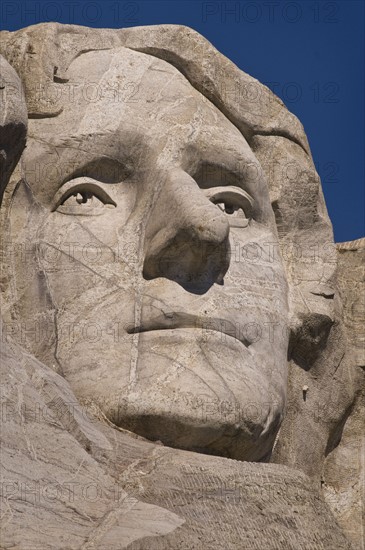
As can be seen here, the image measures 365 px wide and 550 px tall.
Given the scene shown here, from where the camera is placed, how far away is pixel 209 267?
8984mm

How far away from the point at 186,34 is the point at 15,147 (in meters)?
2.11

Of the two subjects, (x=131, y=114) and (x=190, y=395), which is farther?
(x=131, y=114)

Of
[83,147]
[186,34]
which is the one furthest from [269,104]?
[83,147]

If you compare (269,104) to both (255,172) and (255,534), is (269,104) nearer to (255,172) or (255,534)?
(255,172)

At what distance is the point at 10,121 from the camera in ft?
25.4

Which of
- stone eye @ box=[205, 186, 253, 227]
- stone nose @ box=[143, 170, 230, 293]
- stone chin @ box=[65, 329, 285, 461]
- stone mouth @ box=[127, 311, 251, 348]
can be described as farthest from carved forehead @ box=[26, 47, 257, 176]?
stone chin @ box=[65, 329, 285, 461]

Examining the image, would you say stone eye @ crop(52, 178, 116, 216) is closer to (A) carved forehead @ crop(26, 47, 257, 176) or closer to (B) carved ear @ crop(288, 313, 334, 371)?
(A) carved forehead @ crop(26, 47, 257, 176)

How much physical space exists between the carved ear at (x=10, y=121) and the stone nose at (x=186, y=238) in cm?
117

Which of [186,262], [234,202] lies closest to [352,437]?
[234,202]

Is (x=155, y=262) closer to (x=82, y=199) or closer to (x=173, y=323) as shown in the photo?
(x=173, y=323)

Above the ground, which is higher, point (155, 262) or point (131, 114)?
point (131, 114)

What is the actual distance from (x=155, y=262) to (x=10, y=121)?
1.41 m

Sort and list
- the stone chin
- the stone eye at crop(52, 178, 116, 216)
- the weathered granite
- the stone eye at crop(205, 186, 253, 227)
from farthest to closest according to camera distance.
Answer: the weathered granite < the stone eye at crop(205, 186, 253, 227) < the stone eye at crop(52, 178, 116, 216) < the stone chin

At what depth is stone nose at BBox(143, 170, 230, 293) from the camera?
348 inches
